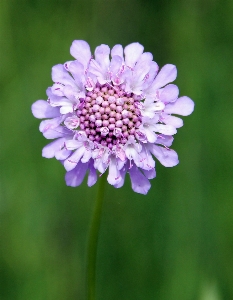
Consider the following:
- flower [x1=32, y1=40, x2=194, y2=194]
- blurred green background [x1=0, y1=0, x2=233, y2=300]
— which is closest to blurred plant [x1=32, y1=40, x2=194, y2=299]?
flower [x1=32, y1=40, x2=194, y2=194]

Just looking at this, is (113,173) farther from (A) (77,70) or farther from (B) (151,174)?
(A) (77,70)

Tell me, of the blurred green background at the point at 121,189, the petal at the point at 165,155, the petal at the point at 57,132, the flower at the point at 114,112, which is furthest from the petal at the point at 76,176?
the blurred green background at the point at 121,189

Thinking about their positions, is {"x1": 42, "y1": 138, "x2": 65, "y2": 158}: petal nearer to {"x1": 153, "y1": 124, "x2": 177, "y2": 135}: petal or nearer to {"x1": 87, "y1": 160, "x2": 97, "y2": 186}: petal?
{"x1": 87, "y1": 160, "x2": 97, "y2": 186}: petal

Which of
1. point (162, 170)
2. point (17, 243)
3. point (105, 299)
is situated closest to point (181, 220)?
point (162, 170)

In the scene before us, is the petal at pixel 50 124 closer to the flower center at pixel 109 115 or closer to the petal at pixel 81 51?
the flower center at pixel 109 115

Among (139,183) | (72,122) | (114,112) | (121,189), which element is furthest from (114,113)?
(121,189)

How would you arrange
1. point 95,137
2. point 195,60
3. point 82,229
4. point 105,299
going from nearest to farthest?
point 95,137 → point 105,299 → point 82,229 → point 195,60

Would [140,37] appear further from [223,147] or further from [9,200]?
[9,200]
